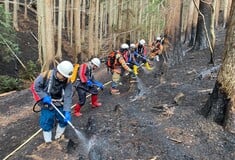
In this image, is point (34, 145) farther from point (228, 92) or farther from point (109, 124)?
point (228, 92)

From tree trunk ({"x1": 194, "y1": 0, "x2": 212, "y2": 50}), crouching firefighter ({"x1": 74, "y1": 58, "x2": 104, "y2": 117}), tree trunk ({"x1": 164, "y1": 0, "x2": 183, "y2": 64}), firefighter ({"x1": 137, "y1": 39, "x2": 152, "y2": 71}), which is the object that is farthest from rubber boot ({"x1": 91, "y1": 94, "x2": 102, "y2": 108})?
tree trunk ({"x1": 194, "y1": 0, "x2": 212, "y2": 50})

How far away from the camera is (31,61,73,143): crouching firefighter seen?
6.65 m

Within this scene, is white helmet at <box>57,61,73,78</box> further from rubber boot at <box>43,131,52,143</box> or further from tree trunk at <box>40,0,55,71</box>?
tree trunk at <box>40,0,55,71</box>

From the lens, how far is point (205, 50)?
16.8m

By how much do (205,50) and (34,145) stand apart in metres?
11.6

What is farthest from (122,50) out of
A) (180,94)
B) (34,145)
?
(34,145)

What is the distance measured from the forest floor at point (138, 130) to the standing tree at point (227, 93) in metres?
0.20

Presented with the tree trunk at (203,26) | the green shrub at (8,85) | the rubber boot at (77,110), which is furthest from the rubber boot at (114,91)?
the tree trunk at (203,26)

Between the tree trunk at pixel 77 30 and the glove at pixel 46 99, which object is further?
the tree trunk at pixel 77 30

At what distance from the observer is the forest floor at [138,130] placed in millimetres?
6503

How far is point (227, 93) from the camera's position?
701 centimetres

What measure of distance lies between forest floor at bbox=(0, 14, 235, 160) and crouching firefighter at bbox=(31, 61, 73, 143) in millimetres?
446

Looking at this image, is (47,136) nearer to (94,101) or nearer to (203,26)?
(94,101)

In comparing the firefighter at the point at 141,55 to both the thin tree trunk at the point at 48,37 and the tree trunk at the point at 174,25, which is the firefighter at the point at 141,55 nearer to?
the tree trunk at the point at 174,25
